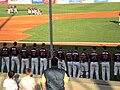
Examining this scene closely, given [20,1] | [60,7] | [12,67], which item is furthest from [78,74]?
[20,1]

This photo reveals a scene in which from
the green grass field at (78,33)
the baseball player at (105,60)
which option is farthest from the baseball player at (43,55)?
the green grass field at (78,33)

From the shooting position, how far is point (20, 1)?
5275cm

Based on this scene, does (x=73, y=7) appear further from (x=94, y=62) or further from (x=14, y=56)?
(x=94, y=62)

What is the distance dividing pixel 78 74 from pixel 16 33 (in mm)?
15468

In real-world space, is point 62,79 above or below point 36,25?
above

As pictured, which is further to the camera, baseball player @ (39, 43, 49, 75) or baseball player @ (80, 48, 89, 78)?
baseball player @ (39, 43, 49, 75)

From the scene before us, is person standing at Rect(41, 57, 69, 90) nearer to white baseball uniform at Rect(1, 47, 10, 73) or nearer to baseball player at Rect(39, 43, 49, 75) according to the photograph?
baseball player at Rect(39, 43, 49, 75)

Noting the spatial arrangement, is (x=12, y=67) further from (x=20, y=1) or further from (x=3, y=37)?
(x=20, y=1)

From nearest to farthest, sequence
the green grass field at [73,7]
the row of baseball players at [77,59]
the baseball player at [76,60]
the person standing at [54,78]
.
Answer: the person standing at [54,78], the row of baseball players at [77,59], the baseball player at [76,60], the green grass field at [73,7]

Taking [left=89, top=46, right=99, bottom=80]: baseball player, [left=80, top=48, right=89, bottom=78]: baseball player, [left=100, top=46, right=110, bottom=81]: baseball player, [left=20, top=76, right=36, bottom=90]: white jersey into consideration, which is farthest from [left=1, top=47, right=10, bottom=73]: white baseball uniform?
[left=20, top=76, right=36, bottom=90]: white jersey

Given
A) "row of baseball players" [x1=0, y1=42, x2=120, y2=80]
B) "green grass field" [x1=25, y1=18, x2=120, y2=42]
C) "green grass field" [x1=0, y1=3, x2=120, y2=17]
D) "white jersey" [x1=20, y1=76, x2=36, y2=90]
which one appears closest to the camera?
"white jersey" [x1=20, y1=76, x2=36, y2=90]

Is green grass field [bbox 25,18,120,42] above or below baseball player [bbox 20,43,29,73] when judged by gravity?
below

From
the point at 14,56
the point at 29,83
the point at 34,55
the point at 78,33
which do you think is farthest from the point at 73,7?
the point at 29,83

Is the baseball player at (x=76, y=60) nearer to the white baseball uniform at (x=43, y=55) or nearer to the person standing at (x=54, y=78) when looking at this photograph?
the white baseball uniform at (x=43, y=55)
